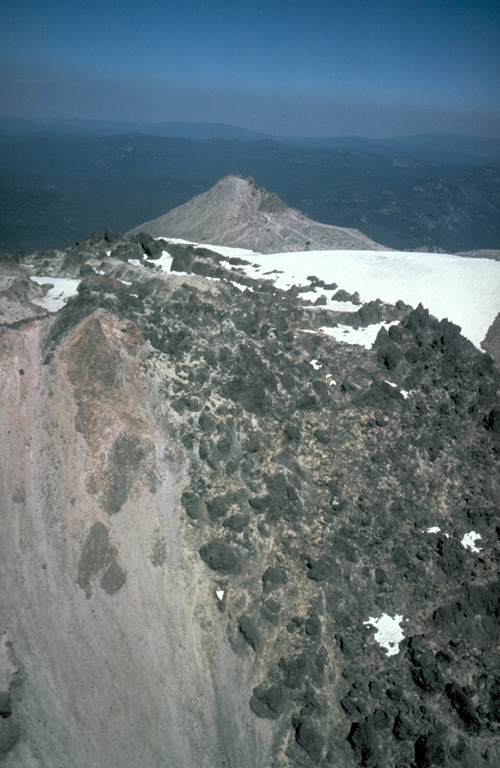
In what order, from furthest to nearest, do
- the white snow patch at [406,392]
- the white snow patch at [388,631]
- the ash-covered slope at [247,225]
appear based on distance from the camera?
the ash-covered slope at [247,225]
the white snow patch at [406,392]
the white snow patch at [388,631]

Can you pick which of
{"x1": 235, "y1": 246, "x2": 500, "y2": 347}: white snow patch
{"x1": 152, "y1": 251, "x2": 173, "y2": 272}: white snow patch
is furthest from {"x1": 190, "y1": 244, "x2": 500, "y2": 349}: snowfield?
{"x1": 152, "y1": 251, "x2": 173, "y2": 272}: white snow patch

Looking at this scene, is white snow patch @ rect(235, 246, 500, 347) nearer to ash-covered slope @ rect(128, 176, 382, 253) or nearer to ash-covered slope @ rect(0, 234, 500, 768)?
ash-covered slope @ rect(0, 234, 500, 768)

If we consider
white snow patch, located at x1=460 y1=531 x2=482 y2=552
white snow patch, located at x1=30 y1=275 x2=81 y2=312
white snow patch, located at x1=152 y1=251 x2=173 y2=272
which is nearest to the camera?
white snow patch, located at x1=460 y1=531 x2=482 y2=552

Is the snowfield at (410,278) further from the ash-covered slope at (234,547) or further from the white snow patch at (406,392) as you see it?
the ash-covered slope at (234,547)

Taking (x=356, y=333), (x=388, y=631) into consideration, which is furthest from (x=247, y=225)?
(x=388, y=631)

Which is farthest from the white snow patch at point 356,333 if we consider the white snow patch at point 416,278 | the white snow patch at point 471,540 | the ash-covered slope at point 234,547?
the white snow patch at point 471,540

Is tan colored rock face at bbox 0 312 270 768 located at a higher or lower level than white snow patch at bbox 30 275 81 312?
lower

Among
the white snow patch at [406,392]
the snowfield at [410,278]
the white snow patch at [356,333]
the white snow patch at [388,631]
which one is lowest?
the white snow patch at [388,631]
